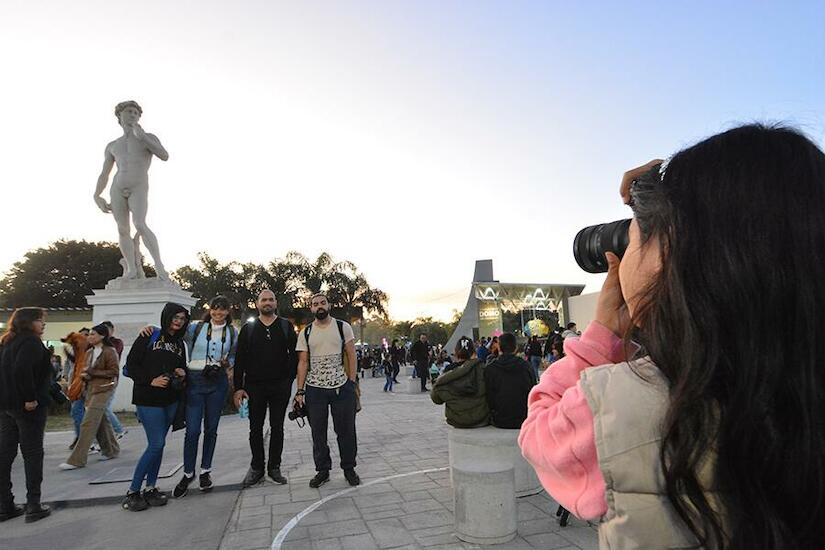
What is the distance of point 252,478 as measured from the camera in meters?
5.07

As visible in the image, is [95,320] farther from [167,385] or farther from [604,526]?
[604,526]

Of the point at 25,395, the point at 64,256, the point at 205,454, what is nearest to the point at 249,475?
the point at 205,454

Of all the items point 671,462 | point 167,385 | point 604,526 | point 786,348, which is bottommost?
point 167,385

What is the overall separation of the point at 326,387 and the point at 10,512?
2.95m

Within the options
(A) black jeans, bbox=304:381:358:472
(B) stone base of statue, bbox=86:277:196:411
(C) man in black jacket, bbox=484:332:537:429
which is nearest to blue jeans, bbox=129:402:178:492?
(A) black jeans, bbox=304:381:358:472

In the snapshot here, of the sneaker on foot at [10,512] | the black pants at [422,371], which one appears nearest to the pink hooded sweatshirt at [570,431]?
the sneaker on foot at [10,512]

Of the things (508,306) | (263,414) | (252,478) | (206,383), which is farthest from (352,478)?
(508,306)

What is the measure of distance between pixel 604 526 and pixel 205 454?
5.06 meters

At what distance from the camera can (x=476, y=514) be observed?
3.46 m

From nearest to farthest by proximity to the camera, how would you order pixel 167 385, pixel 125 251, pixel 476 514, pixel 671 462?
pixel 671 462 < pixel 476 514 < pixel 167 385 < pixel 125 251

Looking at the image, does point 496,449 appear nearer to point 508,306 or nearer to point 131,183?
point 131,183

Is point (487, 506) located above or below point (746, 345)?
below

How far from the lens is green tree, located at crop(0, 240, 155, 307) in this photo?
39656 mm

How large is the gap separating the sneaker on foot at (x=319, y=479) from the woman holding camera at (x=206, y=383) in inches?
40.7
